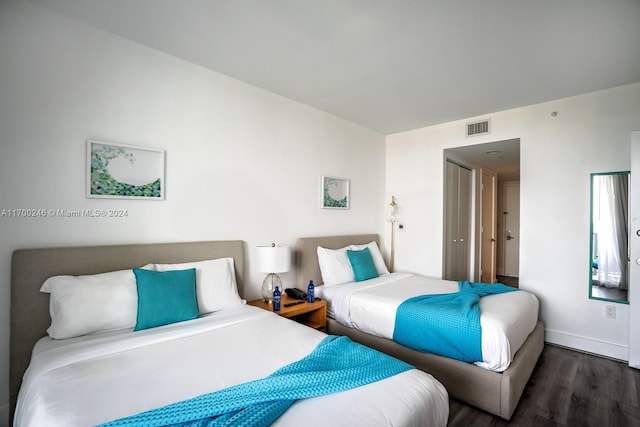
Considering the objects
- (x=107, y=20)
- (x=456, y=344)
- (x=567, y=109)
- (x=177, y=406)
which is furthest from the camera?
(x=567, y=109)

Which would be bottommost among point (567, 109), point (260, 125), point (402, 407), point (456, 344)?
point (456, 344)

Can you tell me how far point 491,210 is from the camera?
5941 millimetres

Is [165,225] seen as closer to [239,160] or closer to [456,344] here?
[239,160]

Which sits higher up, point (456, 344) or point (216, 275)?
point (216, 275)

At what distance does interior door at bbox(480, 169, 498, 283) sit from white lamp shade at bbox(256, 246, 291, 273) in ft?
14.0

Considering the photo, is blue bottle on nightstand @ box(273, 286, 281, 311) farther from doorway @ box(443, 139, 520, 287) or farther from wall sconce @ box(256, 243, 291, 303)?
doorway @ box(443, 139, 520, 287)

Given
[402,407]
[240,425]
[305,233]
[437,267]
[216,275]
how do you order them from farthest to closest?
[437,267] → [305,233] → [216,275] → [402,407] → [240,425]

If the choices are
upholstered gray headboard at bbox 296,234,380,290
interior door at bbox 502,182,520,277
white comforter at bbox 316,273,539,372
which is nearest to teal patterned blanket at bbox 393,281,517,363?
white comforter at bbox 316,273,539,372

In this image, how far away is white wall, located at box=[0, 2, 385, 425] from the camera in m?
1.87

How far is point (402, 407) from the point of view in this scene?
48.4 inches

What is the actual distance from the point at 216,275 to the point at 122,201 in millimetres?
889

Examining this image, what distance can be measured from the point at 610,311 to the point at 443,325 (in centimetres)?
213

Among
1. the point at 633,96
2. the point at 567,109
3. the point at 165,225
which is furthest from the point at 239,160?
the point at 633,96

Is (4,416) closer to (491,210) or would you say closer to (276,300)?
(276,300)
